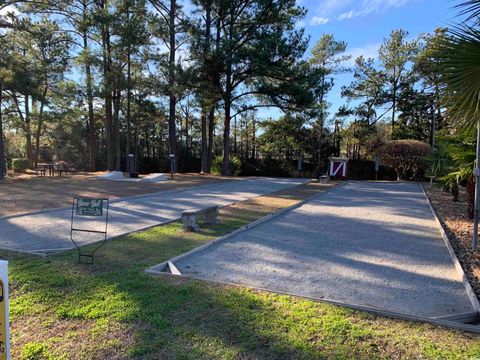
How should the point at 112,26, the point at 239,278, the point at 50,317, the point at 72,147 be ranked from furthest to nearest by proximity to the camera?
the point at 72,147 → the point at 112,26 → the point at 239,278 → the point at 50,317

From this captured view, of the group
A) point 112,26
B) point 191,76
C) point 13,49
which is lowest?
point 191,76

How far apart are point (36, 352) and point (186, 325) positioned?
100cm

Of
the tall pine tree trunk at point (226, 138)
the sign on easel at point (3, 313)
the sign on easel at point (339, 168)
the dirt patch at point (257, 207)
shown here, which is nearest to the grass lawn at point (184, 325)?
the sign on easel at point (3, 313)

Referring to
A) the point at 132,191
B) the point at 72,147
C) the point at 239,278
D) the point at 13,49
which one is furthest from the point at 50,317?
the point at 72,147

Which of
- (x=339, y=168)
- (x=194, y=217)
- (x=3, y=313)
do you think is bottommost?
(x=194, y=217)

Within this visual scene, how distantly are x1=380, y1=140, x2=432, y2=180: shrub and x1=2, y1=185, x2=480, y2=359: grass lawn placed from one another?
18790 millimetres

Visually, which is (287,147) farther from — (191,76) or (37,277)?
(37,277)

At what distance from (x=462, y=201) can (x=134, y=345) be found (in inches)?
454

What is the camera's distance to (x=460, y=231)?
6.64 meters

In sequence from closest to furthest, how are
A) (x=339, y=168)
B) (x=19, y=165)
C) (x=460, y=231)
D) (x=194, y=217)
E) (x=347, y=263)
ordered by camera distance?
(x=347, y=263) → (x=194, y=217) → (x=460, y=231) → (x=339, y=168) → (x=19, y=165)

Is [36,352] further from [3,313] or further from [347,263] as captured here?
[347,263]

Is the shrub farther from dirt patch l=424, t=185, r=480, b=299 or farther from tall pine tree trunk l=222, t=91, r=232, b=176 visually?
tall pine tree trunk l=222, t=91, r=232, b=176

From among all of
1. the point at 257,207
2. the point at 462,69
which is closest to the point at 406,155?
the point at 257,207

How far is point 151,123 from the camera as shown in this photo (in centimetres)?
2803
